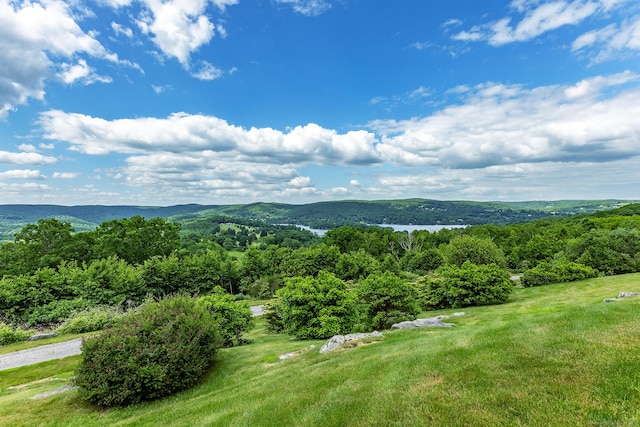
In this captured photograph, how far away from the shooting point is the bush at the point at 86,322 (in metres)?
29.3

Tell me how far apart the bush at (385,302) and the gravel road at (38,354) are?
20.2 m

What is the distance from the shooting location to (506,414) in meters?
5.63

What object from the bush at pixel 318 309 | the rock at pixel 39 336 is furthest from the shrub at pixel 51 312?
the bush at pixel 318 309

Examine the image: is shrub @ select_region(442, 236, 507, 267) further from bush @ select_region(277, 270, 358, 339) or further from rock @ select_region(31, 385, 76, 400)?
rock @ select_region(31, 385, 76, 400)

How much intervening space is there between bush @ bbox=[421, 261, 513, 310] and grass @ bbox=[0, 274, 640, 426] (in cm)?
1602

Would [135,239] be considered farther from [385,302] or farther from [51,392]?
[385,302]

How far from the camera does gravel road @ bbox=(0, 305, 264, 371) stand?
20.5 meters

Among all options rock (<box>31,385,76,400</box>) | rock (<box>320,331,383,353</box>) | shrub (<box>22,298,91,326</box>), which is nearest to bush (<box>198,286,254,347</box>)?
rock (<box>31,385,76,400</box>)

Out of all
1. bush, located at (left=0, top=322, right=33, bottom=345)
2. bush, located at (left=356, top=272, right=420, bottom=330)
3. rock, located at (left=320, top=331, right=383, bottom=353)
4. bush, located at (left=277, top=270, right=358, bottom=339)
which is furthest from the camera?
bush, located at (left=0, top=322, right=33, bottom=345)

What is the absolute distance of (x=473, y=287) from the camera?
90.1 ft

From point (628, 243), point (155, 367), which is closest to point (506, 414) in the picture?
point (155, 367)

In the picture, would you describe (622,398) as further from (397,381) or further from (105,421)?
(105,421)

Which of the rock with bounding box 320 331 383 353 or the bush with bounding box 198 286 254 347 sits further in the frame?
the bush with bounding box 198 286 254 347

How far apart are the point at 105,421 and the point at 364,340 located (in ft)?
30.6
